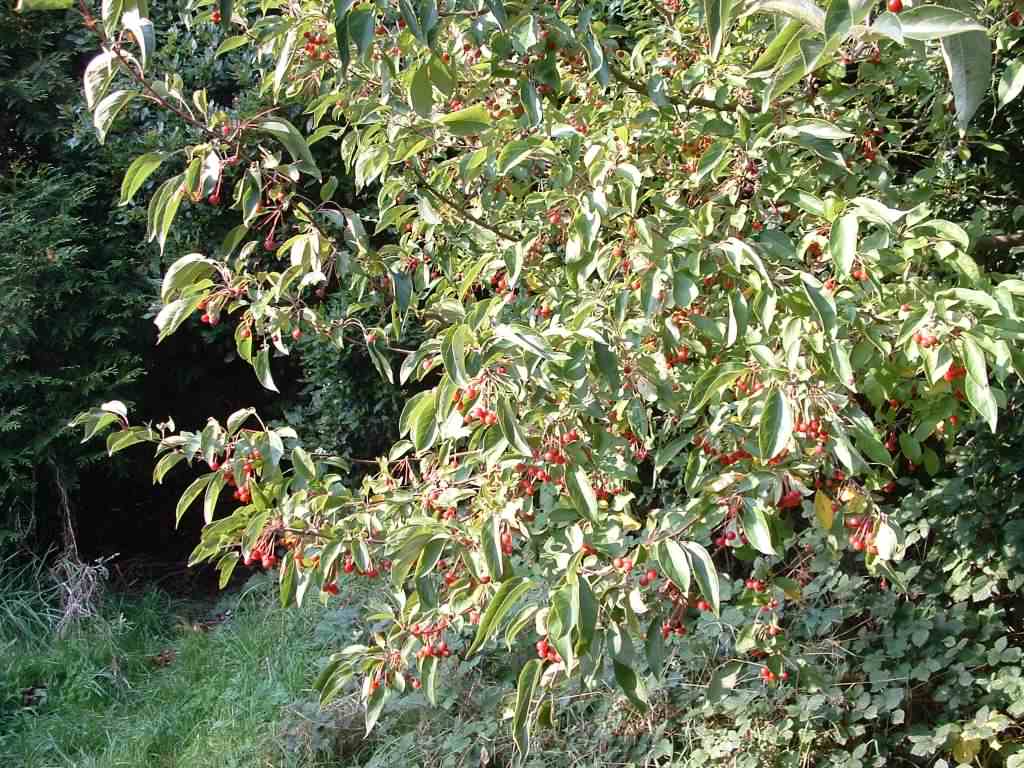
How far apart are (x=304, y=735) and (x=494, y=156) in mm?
2083

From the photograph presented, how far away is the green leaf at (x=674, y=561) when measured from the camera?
4.55 ft

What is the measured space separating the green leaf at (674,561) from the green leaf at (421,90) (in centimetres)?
80

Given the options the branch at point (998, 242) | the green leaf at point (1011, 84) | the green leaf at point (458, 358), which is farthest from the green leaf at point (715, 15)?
the branch at point (998, 242)

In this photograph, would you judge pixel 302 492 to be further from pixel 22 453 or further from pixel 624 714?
pixel 22 453

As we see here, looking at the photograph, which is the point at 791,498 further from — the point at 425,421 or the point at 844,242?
the point at 425,421

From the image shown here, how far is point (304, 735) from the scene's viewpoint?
10.5 feet

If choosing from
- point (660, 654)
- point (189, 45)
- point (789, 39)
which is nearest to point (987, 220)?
point (660, 654)

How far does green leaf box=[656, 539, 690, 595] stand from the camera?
4.55 feet

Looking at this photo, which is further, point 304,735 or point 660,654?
point 304,735

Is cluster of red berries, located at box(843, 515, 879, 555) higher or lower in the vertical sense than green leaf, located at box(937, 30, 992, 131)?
lower

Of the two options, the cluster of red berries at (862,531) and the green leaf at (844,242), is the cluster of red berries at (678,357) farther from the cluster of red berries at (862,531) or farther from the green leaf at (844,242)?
the green leaf at (844,242)

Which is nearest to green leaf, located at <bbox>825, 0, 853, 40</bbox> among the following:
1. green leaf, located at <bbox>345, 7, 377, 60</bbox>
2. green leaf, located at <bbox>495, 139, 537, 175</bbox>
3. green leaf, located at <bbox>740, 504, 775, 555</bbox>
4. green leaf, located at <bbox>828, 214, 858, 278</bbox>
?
green leaf, located at <bbox>828, 214, 858, 278</bbox>

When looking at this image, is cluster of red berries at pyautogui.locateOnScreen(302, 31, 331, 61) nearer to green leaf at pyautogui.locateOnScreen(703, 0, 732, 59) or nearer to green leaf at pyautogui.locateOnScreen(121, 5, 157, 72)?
green leaf at pyautogui.locateOnScreen(121, 5, 157, 72)

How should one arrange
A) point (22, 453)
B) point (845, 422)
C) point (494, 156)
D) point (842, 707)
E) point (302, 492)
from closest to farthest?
point (845, 422) < point (302, 492) < point (494, 156) < point (842, 707) < point (22, 453)
